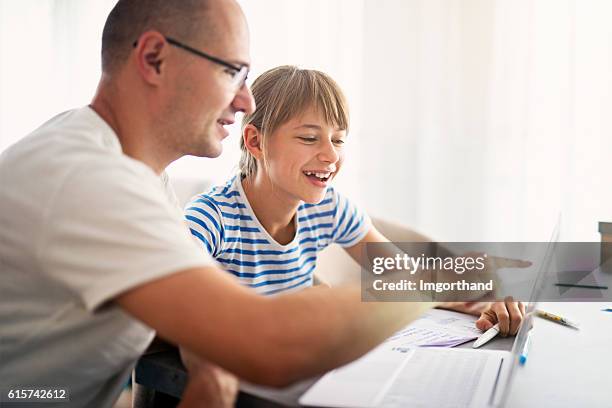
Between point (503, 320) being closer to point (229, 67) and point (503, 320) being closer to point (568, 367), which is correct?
point (568, 367)

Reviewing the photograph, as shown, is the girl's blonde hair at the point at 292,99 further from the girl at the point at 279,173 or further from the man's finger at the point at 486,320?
the man's finger at the point at 486,320

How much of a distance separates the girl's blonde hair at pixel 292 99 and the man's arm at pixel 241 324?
→ 91cm

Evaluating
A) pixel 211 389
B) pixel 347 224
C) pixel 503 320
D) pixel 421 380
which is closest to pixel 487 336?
pixel 503 320

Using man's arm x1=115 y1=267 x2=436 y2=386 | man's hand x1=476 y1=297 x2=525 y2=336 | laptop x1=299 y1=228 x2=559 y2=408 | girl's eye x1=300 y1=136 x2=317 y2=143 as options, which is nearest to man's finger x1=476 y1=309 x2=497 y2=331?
man's hand x1=476 y1=297 x2=525 y2=336

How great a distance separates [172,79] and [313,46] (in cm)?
206

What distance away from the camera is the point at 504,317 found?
3.64 ft

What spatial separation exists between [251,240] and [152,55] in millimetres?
692

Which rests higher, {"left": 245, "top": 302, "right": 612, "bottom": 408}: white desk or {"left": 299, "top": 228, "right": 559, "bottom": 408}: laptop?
{"left": 299, "top": 228, "right": 559, "bottom": 408}: laptop

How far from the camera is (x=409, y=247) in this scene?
2039 millimetres

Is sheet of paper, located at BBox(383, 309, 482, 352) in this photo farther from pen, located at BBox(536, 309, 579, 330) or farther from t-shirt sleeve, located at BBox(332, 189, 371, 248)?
t-shirt sleeve, located at BBox(332, 189, 371, 248)

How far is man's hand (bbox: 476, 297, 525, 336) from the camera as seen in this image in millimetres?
1104

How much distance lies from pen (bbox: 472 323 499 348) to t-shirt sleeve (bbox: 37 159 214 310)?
565 mm

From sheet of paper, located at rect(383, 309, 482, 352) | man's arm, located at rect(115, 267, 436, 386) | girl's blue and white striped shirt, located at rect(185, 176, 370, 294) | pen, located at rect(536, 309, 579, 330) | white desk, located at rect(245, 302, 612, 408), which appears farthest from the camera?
girl's blue and white striped shirt, located at rect(185, 176, 370, 294)

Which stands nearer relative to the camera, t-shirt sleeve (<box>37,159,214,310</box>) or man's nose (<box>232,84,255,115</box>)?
t-shirt sleeve (<box>37,159,214,310</box>)
